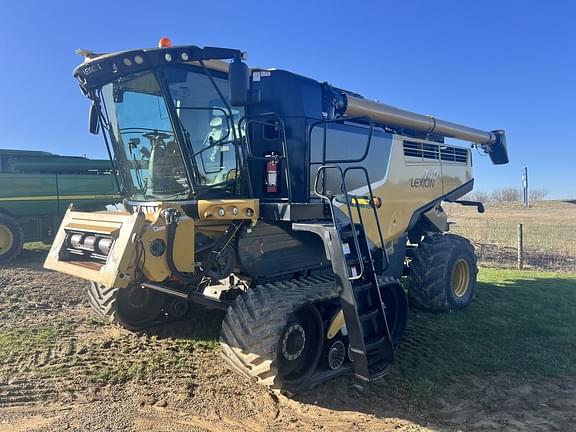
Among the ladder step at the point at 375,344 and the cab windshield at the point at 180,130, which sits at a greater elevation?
the cab windshield at the point at 180,130

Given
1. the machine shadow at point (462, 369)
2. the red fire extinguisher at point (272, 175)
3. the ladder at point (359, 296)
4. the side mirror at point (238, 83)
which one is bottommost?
the machine shadow at point (462, 369)

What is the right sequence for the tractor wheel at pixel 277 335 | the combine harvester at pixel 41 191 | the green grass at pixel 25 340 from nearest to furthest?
1. the tractor wheel at pixel 277 335
2. the green grass at pixel 25 340
3. the combine harvester at pixel 41 191

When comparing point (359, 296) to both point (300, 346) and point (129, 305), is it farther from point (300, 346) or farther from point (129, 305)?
point (129, 305)

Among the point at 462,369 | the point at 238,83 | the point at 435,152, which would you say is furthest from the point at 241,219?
the point at 435,152

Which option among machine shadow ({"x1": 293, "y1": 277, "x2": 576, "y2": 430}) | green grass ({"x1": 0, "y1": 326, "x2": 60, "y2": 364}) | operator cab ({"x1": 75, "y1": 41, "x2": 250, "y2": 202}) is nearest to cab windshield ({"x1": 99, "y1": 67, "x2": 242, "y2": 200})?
operator cab ({"x1": 75, "y1": 41, "x2": 250, "y2": 202})

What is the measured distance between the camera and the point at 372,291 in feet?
15.2

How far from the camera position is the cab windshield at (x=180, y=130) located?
4.59 m

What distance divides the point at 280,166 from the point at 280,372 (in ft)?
6.78

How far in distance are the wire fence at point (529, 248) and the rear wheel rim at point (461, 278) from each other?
16.2ft

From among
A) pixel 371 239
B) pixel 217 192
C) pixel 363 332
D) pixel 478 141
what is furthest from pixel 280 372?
pixel 478 141

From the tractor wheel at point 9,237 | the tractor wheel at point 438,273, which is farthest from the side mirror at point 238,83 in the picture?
the tractor wheel at point 9,237

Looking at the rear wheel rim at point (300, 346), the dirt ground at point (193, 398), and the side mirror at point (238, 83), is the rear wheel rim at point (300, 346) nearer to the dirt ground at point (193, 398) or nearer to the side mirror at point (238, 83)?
the dirt ground at point (193, 398)

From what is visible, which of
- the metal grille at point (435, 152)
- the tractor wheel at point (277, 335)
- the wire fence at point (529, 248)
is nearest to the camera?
the tractor wheel at point (277, 335)

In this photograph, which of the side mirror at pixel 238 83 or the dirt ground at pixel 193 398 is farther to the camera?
the side mirror at pixel 238 83
